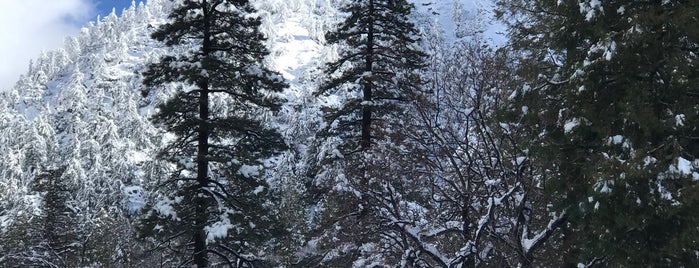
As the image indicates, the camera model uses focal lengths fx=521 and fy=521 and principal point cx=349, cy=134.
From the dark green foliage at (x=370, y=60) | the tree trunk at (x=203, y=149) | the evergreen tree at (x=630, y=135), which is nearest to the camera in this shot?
the evergreen tree at (x=630, y=135)

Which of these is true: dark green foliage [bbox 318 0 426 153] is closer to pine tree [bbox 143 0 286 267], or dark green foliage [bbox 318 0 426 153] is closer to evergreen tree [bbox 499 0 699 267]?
pine tree [bbox 143 0 286 267]

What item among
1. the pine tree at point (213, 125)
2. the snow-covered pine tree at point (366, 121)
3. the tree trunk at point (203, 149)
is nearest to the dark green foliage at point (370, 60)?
the snow-covered pine tree at point (366, 121)

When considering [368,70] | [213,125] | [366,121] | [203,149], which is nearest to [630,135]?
[366,121]

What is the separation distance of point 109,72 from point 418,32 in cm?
19728

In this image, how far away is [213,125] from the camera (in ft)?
42.5

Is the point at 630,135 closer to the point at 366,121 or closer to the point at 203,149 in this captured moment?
the point at 366,121

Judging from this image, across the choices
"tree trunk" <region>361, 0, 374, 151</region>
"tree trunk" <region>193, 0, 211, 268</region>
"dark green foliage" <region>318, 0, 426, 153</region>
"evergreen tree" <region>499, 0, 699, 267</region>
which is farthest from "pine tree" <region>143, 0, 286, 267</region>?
"evergreen tree" <region>499, 0, 699, 267</region>

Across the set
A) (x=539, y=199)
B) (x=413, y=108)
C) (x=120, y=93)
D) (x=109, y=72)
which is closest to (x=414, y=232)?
(x=539, y=199)

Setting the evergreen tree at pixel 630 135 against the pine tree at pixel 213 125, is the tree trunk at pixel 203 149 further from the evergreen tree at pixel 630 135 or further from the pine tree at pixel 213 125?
A: the evergreen tree at pixel 630 135

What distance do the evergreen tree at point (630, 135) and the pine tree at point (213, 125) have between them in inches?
284

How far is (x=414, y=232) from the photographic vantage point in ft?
32.7

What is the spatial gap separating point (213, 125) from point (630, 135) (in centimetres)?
919

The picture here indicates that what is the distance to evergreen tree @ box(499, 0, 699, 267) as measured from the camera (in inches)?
284

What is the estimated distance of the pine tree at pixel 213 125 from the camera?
41.3 ft
